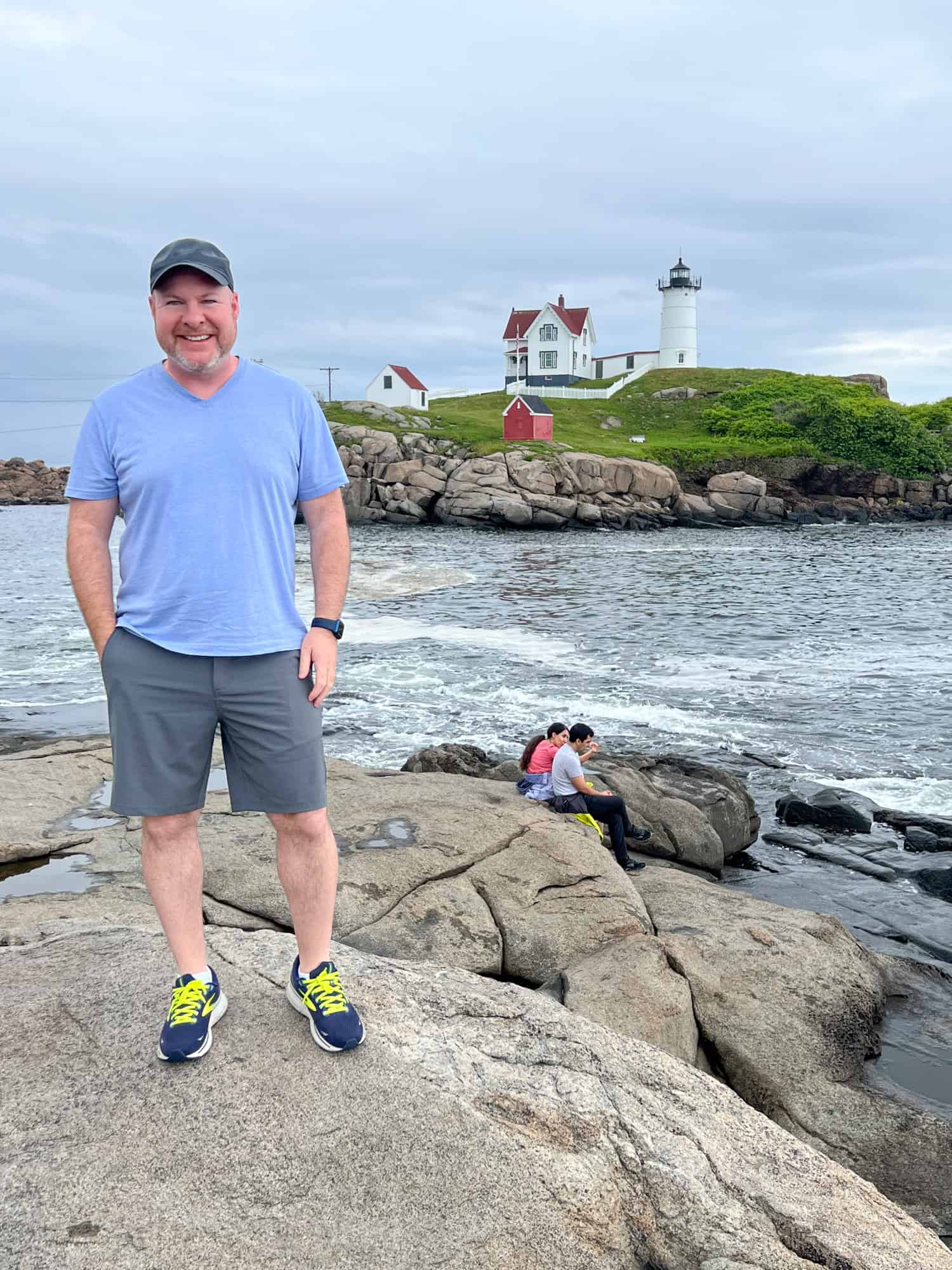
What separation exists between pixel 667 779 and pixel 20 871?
27.4 feet

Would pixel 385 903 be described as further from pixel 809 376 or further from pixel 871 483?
pixel 809 376

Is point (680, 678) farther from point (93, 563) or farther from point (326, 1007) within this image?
point (93, 563)

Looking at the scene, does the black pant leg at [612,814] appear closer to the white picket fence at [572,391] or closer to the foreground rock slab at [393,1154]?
the foreground rock slab at [393,1154]

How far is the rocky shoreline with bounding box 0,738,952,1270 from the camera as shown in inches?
136

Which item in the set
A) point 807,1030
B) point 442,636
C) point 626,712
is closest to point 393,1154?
point 807,1030

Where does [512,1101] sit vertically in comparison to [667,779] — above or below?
above

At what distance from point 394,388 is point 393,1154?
10166cm

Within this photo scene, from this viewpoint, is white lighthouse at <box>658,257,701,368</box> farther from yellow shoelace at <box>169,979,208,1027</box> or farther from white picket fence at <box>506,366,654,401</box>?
yellow shoelace at <box>169,979,208,1027</box>

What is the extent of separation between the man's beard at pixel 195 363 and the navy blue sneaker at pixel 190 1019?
2.49m

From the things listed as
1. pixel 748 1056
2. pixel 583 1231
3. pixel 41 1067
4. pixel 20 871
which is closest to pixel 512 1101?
pixel 583 1231

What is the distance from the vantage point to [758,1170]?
155 inches

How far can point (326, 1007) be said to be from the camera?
412 cm

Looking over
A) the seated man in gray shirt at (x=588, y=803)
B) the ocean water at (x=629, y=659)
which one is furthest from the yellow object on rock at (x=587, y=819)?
the ocean water at (x=629, y=659)

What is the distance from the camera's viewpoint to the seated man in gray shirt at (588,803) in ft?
37.6
